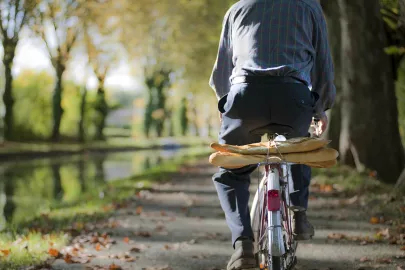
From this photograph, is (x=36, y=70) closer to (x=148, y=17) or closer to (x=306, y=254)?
(x=148, y=17)

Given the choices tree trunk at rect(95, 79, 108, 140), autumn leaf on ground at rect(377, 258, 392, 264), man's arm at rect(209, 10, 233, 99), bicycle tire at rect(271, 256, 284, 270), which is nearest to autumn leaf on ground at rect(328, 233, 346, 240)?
autumn leaf on ground at rect(377, 258, 392, 264)

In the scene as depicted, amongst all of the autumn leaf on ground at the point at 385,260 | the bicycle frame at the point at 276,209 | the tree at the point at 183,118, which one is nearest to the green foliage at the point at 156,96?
the tree at the point at 183,118

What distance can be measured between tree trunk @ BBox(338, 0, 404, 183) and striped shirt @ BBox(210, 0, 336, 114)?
6.65 m

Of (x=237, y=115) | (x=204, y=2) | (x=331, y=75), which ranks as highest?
(x=204, y=2)

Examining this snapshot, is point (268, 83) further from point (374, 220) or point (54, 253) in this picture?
point (374, 220)

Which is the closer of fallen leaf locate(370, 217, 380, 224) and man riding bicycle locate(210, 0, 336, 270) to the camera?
man riding bicycle locate(210, 0, 336, 270)

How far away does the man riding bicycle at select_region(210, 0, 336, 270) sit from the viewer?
320cm

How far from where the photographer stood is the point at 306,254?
5031 millimetres

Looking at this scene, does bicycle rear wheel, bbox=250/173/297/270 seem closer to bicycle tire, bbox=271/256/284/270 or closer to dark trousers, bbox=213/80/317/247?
bicycle tire, bbox=271/256/284/270

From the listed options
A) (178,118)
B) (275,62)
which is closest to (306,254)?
(275,62)

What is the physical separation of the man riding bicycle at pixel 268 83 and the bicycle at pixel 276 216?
0.21ft

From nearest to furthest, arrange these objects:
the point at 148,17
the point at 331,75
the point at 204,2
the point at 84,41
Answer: the point at 331,75
the point at 204,2
the point at 148,17
the point at 84,41

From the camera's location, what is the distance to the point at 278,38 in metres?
3.24

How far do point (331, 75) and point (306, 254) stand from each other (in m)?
2.05
